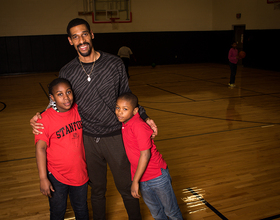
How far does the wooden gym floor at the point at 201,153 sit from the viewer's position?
2516mm

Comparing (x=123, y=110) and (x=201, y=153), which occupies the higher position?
(x=123, y=110)

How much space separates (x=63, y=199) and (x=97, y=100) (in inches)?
28.7

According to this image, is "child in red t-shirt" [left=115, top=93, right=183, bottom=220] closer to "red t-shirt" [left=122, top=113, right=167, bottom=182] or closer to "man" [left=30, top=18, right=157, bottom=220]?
"red t-shirt" [left=122, top=113, right=167, bottom=182]

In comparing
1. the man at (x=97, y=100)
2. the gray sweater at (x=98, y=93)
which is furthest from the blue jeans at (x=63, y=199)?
the gray sweater at (x=98, y=93)

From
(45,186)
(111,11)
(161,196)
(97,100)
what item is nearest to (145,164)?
(161,196)

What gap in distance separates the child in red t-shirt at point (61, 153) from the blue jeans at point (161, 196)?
47 cm

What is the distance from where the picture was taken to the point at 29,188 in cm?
290

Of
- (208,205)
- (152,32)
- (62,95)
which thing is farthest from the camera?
(152,32)

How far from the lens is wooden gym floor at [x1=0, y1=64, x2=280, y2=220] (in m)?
2.52

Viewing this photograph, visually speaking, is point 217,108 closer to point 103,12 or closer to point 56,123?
point 56,123

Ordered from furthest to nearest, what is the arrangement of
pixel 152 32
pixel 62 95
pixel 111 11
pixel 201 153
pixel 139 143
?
1. pixel 152 32
2. pixel 111 11
3. pixel 201 153
4. pixel 62 95
5. pixel 139 143

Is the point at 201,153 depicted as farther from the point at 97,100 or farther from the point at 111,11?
the point at 111,11

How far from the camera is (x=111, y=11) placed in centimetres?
1327

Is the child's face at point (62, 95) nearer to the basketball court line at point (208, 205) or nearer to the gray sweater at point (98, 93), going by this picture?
the gray sweater at point (98, 93)
